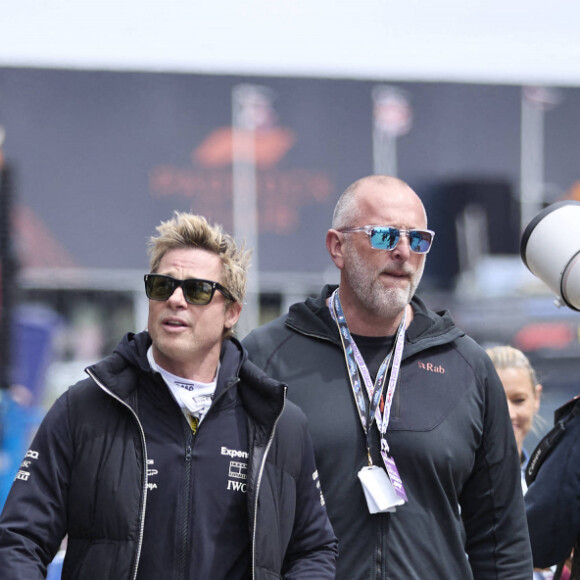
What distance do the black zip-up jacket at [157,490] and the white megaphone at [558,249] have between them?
2.95 ft

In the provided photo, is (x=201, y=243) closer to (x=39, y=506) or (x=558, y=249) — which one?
A: (x=39, y=506)

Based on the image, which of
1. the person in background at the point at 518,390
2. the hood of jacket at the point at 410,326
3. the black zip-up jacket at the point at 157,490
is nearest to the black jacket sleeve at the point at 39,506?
the black zip-up jacket at the point at 157,490

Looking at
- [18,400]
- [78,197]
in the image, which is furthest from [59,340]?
[78,197]

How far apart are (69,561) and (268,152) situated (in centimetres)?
519

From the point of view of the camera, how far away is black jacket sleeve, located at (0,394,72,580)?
1845 millimetres

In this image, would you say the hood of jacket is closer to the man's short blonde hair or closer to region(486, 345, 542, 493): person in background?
the man's short blonde hair

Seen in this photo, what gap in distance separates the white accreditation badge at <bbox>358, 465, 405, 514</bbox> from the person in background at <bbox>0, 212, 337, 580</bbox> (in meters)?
0.14

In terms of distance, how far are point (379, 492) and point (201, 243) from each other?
0.71 meters

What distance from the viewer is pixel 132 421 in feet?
6.51

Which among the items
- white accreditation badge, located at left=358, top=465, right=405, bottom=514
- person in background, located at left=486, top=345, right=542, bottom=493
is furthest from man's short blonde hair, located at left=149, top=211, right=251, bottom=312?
person in background, located at left=486, top=345, right=542, bottom=493

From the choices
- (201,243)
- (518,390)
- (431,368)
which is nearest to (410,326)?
(431,368)

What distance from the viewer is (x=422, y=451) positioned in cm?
230

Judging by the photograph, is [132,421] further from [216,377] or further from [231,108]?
[231,108]

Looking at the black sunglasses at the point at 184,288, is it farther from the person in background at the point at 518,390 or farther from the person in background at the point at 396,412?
the person in background at the point at 518,390
